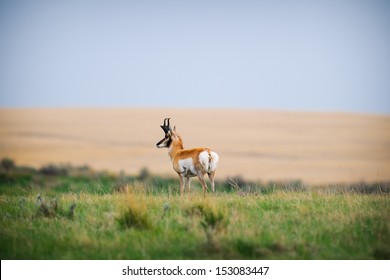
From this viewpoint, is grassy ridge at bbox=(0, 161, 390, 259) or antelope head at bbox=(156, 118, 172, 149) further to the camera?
antelope head at bbox=(156, 118, 172, 149)

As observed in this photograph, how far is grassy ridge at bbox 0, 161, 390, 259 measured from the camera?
424 inches

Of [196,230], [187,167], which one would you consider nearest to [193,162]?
[187,167]

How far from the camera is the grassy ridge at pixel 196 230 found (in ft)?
35.3

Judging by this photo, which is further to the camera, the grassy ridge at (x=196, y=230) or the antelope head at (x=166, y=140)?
the antelope head at (x=166, y=140)

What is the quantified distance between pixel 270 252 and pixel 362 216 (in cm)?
308

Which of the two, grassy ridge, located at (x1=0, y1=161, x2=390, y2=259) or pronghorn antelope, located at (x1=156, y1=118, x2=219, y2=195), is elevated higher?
pronghorn antelope, located at (x1=156, y1=118, x2=219, y2=195)

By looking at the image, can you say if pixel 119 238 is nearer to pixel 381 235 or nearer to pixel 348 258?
pixel 348 258

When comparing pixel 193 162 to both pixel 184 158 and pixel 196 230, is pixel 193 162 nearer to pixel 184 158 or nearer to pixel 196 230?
pixel 184 158

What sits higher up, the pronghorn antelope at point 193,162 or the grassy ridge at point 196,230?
the pronghorn antelope at point 193,162

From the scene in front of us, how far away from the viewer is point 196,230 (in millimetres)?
11445

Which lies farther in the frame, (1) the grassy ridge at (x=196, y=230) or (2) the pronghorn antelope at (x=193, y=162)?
(2) the pronghorn antelope at (x=193, y=162)

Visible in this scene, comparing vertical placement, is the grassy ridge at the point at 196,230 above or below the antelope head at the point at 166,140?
below
